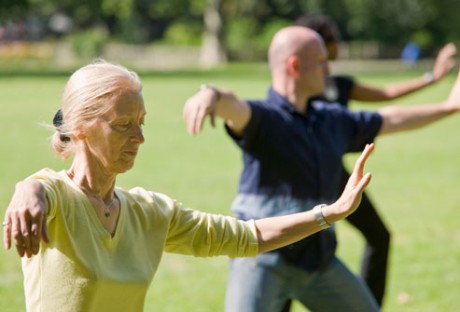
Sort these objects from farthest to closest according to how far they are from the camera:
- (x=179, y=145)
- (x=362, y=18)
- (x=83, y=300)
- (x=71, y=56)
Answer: (x=362, y=18), (x=71, y=56), (x=179, y=145), (x=83, y=300)

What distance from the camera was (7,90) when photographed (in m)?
35.6

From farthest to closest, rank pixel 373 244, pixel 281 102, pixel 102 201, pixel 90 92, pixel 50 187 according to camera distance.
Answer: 1. pixel 373 244
2. pixel 281 102
3. pixel 102 201
4. pixel 90 92
5. pixel 50 187

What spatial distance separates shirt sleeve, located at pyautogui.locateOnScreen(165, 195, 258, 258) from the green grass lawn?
0.70m

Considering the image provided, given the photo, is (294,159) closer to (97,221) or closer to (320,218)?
(320,218)

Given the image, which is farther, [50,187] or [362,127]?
[362,127]

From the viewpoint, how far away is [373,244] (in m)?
7.50

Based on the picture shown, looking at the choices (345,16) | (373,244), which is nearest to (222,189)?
(373,244)

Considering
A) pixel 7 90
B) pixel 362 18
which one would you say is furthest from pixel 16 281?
pixel 362 18

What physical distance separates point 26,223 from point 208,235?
1.23 meters

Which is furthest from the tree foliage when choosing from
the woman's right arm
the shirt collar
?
the woman's right arm

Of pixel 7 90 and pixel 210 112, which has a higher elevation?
pixel 210 112

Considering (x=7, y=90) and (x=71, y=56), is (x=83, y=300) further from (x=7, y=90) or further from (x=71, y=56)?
(x=71, y=56)

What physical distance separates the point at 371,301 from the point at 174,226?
1925 mm

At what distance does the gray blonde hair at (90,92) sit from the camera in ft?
12.1
